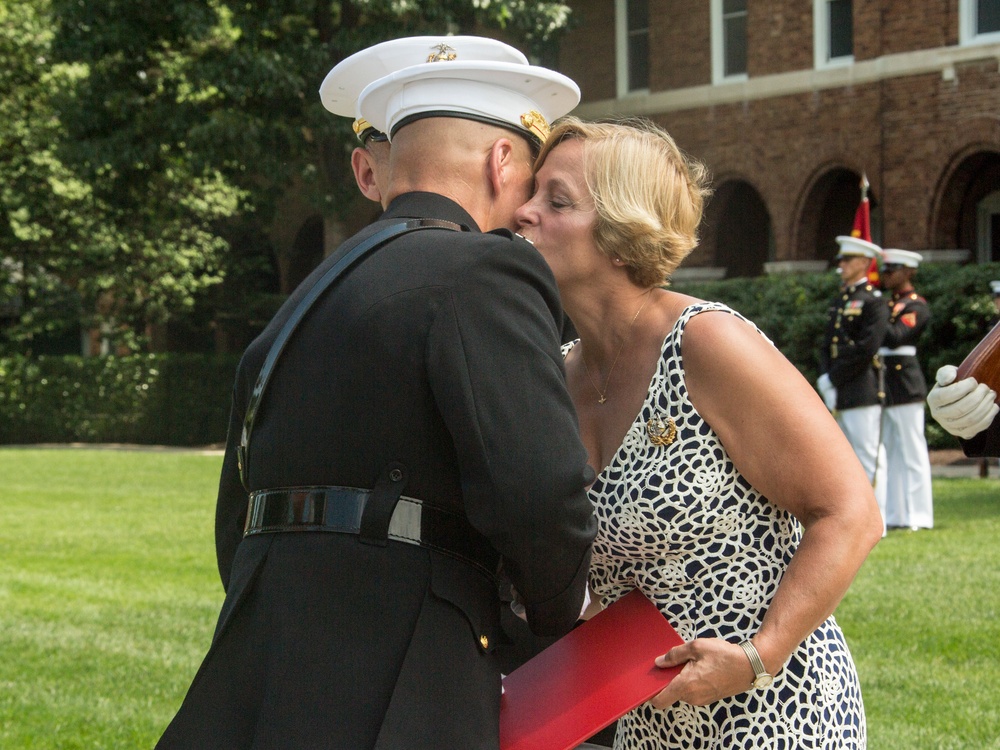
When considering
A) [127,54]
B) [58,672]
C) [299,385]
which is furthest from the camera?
[127,54]

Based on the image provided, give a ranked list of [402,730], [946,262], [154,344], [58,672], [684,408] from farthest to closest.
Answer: [154,344] → [946,262] → [58,672] → [684,408] → [402,730]

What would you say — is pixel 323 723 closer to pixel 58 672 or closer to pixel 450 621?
pixel 450 621

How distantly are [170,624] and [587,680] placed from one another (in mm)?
6492

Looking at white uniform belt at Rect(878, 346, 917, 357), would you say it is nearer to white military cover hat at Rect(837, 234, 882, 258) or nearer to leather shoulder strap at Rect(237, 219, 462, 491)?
white military cover hat at Rect(837, 234, 882, 258)

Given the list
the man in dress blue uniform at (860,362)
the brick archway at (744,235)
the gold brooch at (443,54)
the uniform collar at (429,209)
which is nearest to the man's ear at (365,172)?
the gold brooch at (443,54)

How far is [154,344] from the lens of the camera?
3481 cm

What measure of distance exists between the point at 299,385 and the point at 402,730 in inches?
24.6

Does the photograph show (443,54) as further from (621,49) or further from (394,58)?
(621,49)

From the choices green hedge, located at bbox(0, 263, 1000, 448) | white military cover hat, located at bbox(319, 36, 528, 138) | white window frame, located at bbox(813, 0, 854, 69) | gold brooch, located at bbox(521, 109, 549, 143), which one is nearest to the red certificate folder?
gold brooch, located at bbox(521, 109, 549, 143)

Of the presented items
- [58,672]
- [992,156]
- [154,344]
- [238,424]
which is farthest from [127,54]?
[238,424]

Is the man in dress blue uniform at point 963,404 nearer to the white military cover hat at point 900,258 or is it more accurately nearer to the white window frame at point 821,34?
the white military cover hat at point 900,258

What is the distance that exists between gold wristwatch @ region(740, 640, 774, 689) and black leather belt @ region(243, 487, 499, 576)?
560 mm

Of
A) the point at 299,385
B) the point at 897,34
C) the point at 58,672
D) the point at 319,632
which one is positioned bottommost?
the point at 58,672

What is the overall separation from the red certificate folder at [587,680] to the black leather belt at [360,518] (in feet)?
0.88
